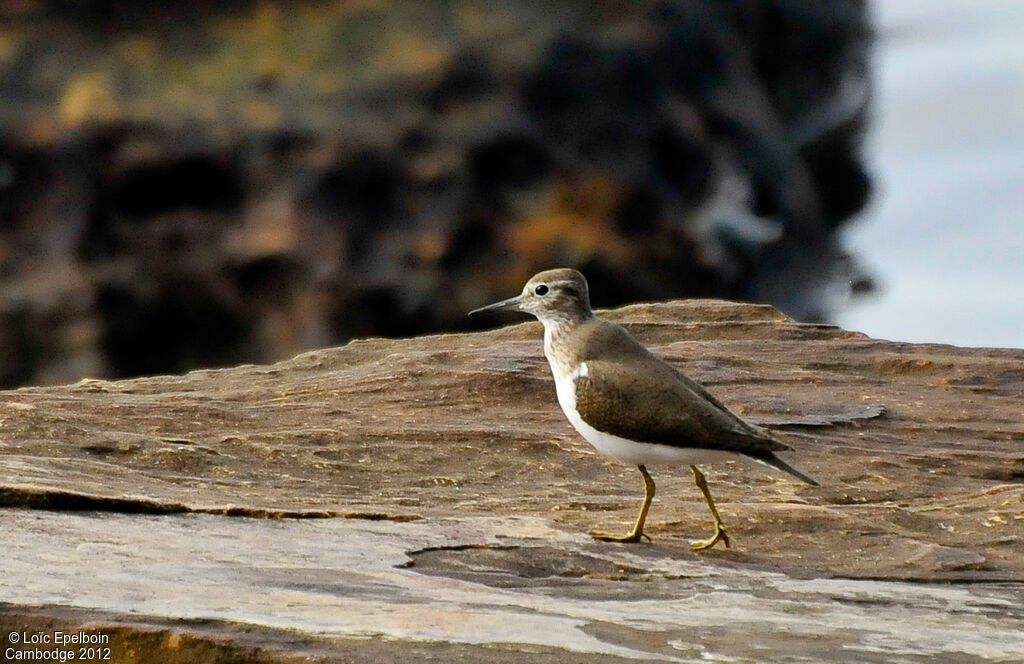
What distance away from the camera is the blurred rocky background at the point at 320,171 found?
1433 cm

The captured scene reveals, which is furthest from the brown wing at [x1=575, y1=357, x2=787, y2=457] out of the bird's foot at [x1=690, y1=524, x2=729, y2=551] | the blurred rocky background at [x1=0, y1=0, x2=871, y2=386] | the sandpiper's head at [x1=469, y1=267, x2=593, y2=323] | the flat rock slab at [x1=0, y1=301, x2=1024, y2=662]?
the blurred rocky background at [x1=0, y1=0, x2=871, y2=386]

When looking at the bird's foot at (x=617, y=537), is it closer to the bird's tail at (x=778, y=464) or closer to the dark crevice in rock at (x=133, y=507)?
the bird's tail at (x=778, y=464)

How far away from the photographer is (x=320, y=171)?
14609 millimetres

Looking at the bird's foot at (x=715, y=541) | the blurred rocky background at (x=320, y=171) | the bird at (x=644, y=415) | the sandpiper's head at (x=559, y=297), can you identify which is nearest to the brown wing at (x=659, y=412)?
the bird at (x=644, y=415)

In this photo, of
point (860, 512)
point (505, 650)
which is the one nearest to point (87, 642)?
point (505, 650)

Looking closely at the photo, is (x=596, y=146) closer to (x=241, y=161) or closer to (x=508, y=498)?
(x=241, y=161)

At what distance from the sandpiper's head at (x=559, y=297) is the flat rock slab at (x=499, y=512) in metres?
0.75

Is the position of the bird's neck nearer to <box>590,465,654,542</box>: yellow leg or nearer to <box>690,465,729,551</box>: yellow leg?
<box>590,465,654,542</box>: yellow leg

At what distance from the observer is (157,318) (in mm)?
14414

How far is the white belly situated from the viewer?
6906 millimetres

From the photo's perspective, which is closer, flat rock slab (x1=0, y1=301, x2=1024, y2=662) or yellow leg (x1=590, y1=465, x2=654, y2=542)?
flat rock slab (x1=0, y1=301, x2=1024, y2=662)

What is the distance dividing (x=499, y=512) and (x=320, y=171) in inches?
317

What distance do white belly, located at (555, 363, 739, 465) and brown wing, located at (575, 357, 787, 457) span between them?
0.03 meters

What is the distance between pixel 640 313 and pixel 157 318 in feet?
18.6
